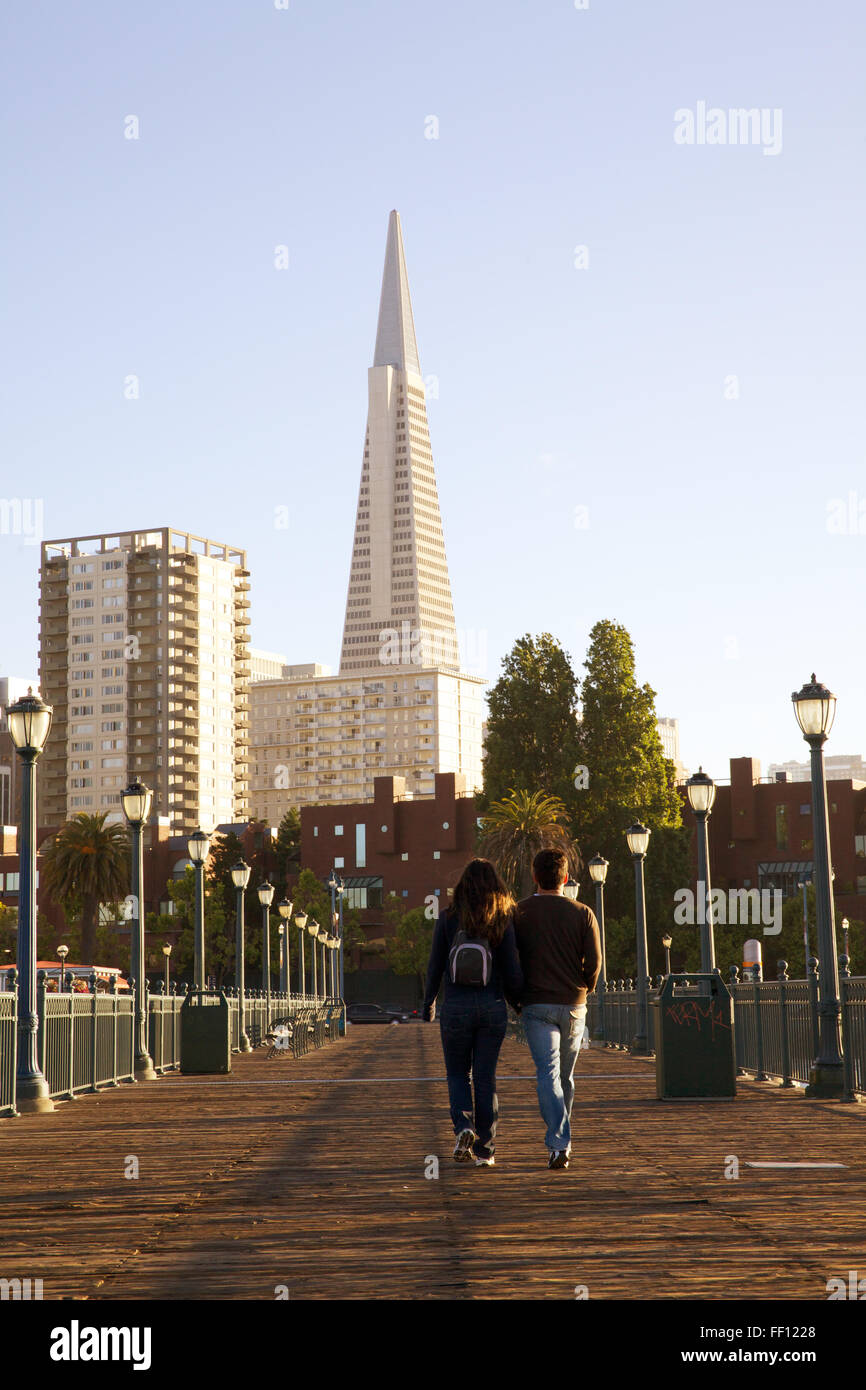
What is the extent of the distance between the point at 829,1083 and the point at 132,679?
18205 cm

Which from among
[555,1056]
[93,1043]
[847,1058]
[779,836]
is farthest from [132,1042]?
[779,836]

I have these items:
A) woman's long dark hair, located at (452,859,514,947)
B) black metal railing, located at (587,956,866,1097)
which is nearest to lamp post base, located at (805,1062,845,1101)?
black metal railing, located at (587,956,866,1097)

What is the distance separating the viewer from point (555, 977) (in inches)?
424

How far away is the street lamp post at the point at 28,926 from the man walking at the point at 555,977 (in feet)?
26.5

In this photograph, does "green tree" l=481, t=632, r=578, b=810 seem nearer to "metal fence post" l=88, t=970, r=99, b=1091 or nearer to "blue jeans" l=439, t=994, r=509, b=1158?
"metal fence post" l=88, t=970, r=99, b=1091

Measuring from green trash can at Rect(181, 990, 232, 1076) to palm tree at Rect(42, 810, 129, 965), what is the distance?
202 feet

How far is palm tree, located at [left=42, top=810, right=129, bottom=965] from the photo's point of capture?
86750 millimetres

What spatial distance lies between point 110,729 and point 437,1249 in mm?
192740

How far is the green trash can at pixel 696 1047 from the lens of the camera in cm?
1753

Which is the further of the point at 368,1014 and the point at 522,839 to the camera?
the point at 368,1014

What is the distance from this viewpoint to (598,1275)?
6418mm

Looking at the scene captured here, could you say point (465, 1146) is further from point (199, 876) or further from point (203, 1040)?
point (199, 876)

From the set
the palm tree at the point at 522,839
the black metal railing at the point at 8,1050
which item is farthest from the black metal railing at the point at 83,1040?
the palm tree at the point at 522,839

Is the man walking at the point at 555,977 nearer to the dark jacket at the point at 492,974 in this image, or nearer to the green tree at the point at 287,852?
the dark jacket at the point at 492,974
